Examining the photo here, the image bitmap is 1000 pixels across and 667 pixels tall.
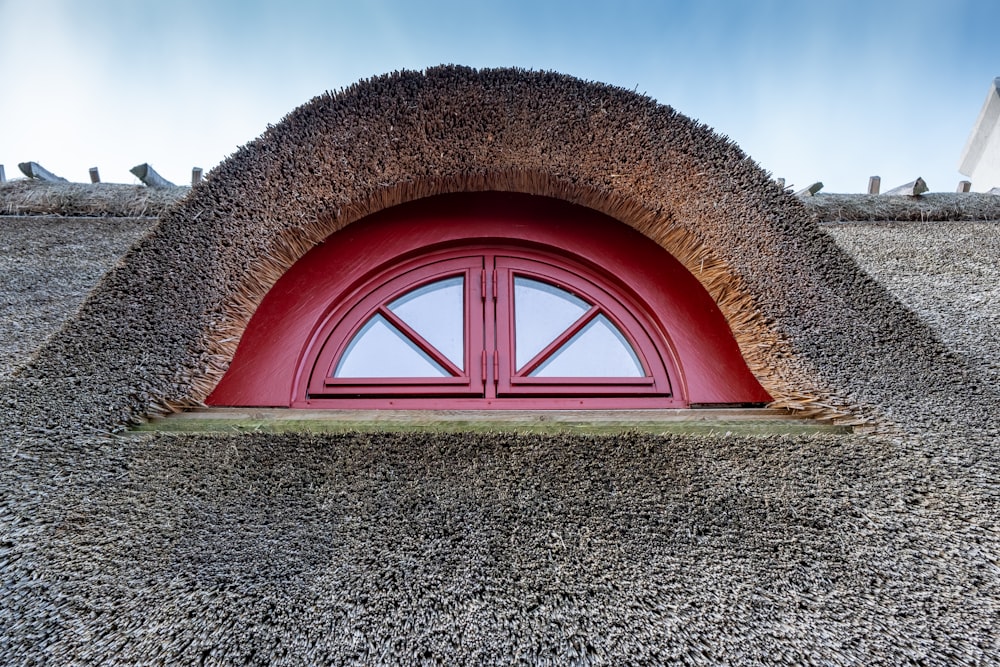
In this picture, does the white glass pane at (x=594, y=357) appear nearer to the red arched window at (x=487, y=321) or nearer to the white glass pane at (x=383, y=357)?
the red arched window at (x=487, y=321)

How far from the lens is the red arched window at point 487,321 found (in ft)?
4.29

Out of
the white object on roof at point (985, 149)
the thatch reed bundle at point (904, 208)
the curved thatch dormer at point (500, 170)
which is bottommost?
the curved thatch dormer at point (500, 170)

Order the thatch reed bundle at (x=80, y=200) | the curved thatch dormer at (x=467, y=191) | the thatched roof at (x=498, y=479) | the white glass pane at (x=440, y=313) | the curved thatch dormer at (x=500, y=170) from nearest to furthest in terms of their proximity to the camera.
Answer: the thatched roof at (x=498, y=479) < the curved thatch dormer at (x=467, y=191) < the curved thatch dormer at (x=500, y=170) < the white glass pane at (x=440, y=313) < the thatch reed bundle at (x=80, y=200)

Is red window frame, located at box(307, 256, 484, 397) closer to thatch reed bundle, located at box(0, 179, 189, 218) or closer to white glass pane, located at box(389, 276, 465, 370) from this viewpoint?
white glass pane, located at box(389, 276, 465, 370)

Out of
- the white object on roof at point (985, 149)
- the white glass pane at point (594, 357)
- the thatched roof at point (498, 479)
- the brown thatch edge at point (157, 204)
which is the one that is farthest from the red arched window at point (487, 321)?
the white object on roof at point (985, 149)

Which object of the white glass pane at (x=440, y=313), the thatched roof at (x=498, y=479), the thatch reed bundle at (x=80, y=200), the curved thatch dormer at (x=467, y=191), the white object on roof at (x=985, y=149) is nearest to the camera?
the thatched roof at (x=498, y=479)

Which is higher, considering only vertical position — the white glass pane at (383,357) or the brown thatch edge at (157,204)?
the brown thatch edge at (157,204)

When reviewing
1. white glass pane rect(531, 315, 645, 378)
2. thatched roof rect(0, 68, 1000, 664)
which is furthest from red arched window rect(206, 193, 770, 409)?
thatched roof rect(0, 68, 1000, 664)

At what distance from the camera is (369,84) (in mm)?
1407

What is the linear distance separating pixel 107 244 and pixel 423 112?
4.47 ft

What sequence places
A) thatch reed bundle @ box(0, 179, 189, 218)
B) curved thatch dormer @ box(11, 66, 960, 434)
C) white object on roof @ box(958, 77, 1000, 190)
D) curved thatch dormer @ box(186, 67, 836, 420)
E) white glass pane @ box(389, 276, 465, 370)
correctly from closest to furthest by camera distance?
curved thatch dormer @ box(11, 66, 960, 434) < curved thatch dormer @ box(186, 67, 836, 420) < white glass pane @ box(389, 276, 465, 370) < thatch reed bundle @ box(0, 179, 189, 218) < white object on roof @ box(958, 77, 1000, 190)

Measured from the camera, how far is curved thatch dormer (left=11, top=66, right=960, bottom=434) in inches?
44.2

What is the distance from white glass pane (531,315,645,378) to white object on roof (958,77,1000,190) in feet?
16.0

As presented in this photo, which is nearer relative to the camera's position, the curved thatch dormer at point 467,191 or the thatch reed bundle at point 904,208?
the curved thatch dormer at point 467,191
